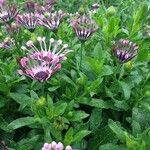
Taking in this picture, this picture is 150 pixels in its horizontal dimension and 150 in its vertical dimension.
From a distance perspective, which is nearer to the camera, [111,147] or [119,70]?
[111,147]

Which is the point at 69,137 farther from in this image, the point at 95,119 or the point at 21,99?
the point at 21,99

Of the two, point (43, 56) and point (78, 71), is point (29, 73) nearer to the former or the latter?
point (43, 56)

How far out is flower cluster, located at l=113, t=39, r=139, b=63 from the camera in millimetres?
1735

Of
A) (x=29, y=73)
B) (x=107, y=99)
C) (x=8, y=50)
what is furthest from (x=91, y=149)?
(x=8, y=50)

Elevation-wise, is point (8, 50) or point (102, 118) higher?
point (8, 50)

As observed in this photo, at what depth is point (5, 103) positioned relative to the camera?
1.84 m

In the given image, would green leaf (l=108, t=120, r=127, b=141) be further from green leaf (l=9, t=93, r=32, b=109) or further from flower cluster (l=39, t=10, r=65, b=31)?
flower cluster (l=39, t=10, r=65, b=31)

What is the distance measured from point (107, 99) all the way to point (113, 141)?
0.76 feet

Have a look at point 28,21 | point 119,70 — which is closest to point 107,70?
point 119,70

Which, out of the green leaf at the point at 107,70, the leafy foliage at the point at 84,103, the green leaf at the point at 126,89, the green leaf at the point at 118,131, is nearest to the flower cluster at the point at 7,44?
the leafy foliage at the point at 84,103

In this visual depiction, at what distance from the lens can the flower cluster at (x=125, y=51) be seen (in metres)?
1.74

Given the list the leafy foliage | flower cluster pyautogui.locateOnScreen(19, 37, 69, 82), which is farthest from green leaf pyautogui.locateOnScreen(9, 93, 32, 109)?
flower cluster pyautogui.locateOnScreen(19, 37, 69, 82)

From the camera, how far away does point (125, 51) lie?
5.73 feet

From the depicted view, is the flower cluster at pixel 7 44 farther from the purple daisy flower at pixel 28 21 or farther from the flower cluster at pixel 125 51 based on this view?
the flower cluster at pixel 125 51
